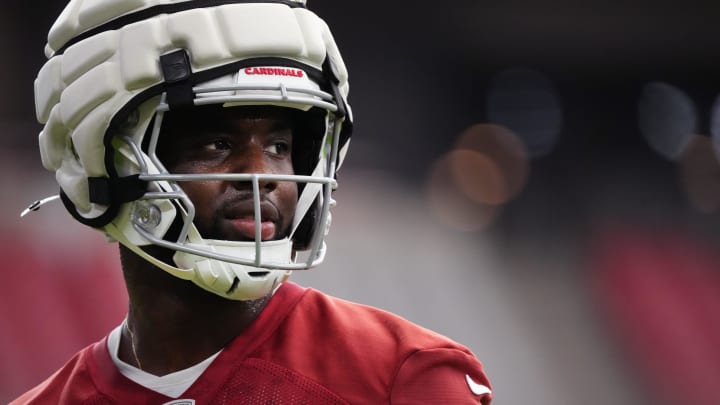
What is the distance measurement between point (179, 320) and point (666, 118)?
485cm

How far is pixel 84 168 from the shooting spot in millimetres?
1588

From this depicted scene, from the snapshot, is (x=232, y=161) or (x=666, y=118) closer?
(x=232, y=161)

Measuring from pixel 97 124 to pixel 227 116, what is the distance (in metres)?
0.20

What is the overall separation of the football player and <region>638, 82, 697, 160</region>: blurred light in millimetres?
4547

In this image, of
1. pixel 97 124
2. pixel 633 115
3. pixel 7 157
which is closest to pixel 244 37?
pixel 97 124

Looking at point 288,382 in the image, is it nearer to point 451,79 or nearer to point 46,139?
point 46,139

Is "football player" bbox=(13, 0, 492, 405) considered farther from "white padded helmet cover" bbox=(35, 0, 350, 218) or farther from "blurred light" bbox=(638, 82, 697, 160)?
"blurred light" bbox=(638, 82, 697, 160)

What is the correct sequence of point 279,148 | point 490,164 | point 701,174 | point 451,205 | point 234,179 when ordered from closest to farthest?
point 234,179
point 279,148
point 451,205
point 701,174
point 490,164

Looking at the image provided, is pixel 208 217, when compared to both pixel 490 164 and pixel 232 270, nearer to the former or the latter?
pixel 232 270

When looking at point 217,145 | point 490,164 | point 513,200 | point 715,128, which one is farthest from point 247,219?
point 715,128

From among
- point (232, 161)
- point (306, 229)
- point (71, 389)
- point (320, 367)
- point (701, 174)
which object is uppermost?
point (232, 161)

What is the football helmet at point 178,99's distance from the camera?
4.79 feet

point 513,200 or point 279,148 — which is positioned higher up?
point 279,148

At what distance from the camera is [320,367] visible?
152cm
